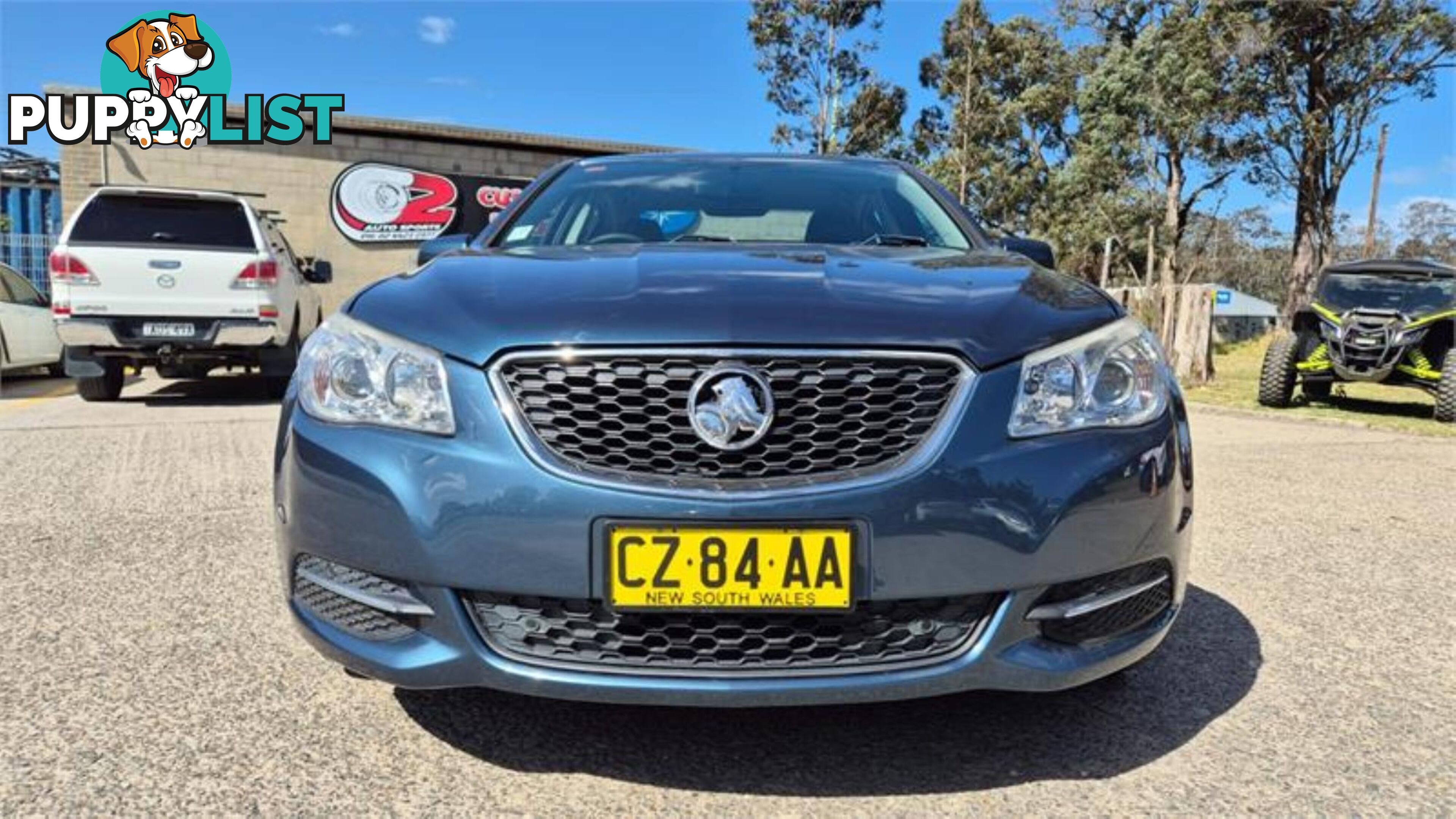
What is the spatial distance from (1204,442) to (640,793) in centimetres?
642

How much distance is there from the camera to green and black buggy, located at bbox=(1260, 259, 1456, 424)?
9031mm

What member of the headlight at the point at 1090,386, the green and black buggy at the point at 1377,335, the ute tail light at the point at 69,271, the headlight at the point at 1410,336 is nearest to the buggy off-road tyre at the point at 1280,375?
the green and black buggy at the point at 1377,335

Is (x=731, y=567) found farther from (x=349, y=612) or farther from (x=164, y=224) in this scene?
(x=164, y=224)

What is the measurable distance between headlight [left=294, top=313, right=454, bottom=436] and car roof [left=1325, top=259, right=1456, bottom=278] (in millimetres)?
10188

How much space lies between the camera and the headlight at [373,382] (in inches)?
70.2

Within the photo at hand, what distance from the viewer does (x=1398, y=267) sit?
372 inches

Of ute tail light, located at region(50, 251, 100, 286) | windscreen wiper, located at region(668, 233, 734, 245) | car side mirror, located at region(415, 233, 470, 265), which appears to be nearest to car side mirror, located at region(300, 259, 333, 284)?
ute tail light, located at region(50, 251, 100, 286)

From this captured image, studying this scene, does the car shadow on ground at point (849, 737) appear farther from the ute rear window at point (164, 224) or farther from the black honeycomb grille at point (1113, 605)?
the ute rear window at point (164, 224)

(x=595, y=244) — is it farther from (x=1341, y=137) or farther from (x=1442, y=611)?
(x=1341, y=137)

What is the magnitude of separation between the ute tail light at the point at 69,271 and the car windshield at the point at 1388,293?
10759 millimetres

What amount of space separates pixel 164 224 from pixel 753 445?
26.1 ft

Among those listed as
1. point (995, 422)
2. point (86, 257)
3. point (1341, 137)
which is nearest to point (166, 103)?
point (86, 257)

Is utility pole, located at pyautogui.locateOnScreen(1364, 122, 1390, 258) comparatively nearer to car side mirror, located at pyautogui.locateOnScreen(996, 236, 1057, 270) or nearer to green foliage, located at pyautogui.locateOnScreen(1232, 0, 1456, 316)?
green foliage, located at pyautogui.locateOnScreen(1232, 0, 1456, 316)

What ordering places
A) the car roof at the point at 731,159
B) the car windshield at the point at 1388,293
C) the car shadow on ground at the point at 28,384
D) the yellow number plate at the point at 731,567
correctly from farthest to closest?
the car shadow on ground at the point at 28,384 < the car windshield at the point at 1388,293 < the car roof at the point at 731,159 < the yellow number plate at the point at 731,567
